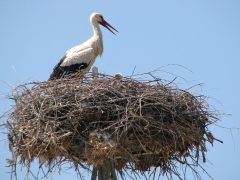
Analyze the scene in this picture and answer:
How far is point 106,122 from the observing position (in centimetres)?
677

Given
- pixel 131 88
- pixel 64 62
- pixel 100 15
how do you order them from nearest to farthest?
pixel 131 88 < pixel 64 62 < pixel 100 15

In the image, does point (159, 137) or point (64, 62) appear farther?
point (64, 62)

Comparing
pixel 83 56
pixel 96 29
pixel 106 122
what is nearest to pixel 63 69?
pixel 83 56

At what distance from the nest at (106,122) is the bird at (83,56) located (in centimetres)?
172

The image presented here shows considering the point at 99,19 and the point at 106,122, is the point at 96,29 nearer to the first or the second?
the point at 99,19

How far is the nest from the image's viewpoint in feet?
21.7

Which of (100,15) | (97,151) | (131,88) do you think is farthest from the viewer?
(100,15)

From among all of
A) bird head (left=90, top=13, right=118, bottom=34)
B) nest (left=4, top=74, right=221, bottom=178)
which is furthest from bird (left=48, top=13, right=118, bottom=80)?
nest (left=4, top=74, right=221, bottom=178)

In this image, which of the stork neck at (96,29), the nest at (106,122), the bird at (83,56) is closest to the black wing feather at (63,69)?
the bird at (83,56)

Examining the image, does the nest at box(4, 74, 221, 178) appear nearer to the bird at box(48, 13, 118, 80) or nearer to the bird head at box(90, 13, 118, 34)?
the bird at box(48, 13, 118, 80)

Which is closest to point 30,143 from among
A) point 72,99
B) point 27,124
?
point 27,124

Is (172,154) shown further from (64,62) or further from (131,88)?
(64,62)

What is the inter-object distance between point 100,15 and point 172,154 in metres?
3.35

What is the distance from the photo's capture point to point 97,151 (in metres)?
6.59
